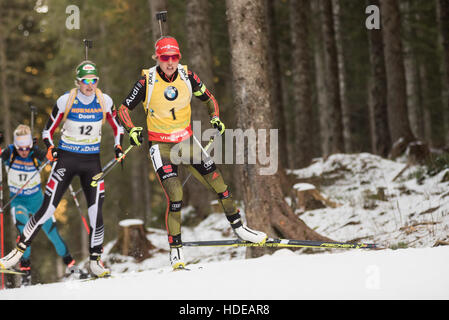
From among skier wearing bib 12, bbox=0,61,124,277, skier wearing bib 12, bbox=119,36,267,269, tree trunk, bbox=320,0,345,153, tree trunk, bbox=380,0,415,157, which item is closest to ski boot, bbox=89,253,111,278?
skier wearing bib 12, bbox=0,61,124,277

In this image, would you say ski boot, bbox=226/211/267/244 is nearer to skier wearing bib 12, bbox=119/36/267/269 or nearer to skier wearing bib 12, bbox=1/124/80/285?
skier wearing bib 12, bbox=119/36/267/269

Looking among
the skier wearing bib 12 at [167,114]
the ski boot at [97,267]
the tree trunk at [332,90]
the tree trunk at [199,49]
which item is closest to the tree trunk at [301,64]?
the tree trunk at [332,90]

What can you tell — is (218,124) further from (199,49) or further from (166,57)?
(199,49)

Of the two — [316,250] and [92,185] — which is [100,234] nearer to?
[92,185]

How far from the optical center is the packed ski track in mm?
4351

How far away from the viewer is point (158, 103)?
18.9 feet

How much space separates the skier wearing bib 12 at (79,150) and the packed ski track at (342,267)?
0.58 metres

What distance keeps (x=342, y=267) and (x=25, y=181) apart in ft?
18.6

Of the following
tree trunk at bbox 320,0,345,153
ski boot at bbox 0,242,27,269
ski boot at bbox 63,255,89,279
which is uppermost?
tree trunk at bbox 320,0,345,153

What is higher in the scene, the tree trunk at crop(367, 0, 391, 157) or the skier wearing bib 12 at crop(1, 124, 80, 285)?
the tree trunk at crop(367, 0, 391, 157)

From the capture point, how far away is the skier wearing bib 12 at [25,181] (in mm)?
8188

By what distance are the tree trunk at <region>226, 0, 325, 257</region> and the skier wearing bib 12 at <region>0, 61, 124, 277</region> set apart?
1971 millimetres

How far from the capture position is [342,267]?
197 inches

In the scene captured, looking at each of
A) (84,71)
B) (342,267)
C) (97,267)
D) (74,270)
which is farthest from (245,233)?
(74,270)
